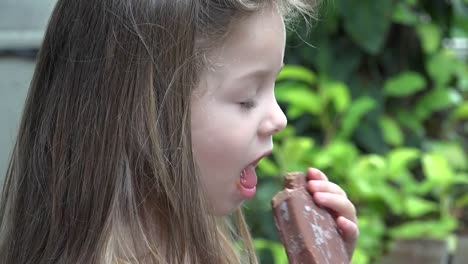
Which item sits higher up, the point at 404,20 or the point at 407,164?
the point at 404,20

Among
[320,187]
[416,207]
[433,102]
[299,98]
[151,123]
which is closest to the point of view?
[151,123]

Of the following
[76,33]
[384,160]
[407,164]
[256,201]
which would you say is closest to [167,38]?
[76,33]

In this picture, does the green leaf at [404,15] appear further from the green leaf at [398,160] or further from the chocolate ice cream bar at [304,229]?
the chocolate ice cream bar at [304,229]

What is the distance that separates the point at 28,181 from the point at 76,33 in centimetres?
32

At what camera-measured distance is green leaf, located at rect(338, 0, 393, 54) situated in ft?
13.6

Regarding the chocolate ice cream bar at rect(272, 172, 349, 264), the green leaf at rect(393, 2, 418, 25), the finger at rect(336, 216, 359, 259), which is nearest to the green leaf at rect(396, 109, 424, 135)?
the green leaf at rect(393, 2, 418, 25)

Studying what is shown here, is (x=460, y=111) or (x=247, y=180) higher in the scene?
(x=247, y=180)

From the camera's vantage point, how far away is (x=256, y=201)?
3652 mm

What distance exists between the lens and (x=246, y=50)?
5.70ft

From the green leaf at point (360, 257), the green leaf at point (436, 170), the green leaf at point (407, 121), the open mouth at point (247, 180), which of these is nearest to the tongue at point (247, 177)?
the open mouth at point (247, 180)

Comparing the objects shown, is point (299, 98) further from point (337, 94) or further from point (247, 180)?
point (247, 180)

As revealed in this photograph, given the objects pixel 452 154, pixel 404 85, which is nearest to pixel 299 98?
pixel 404 85

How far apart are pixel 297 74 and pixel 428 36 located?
29.9 inches

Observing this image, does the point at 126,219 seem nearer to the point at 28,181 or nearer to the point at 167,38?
the point at 28,181
